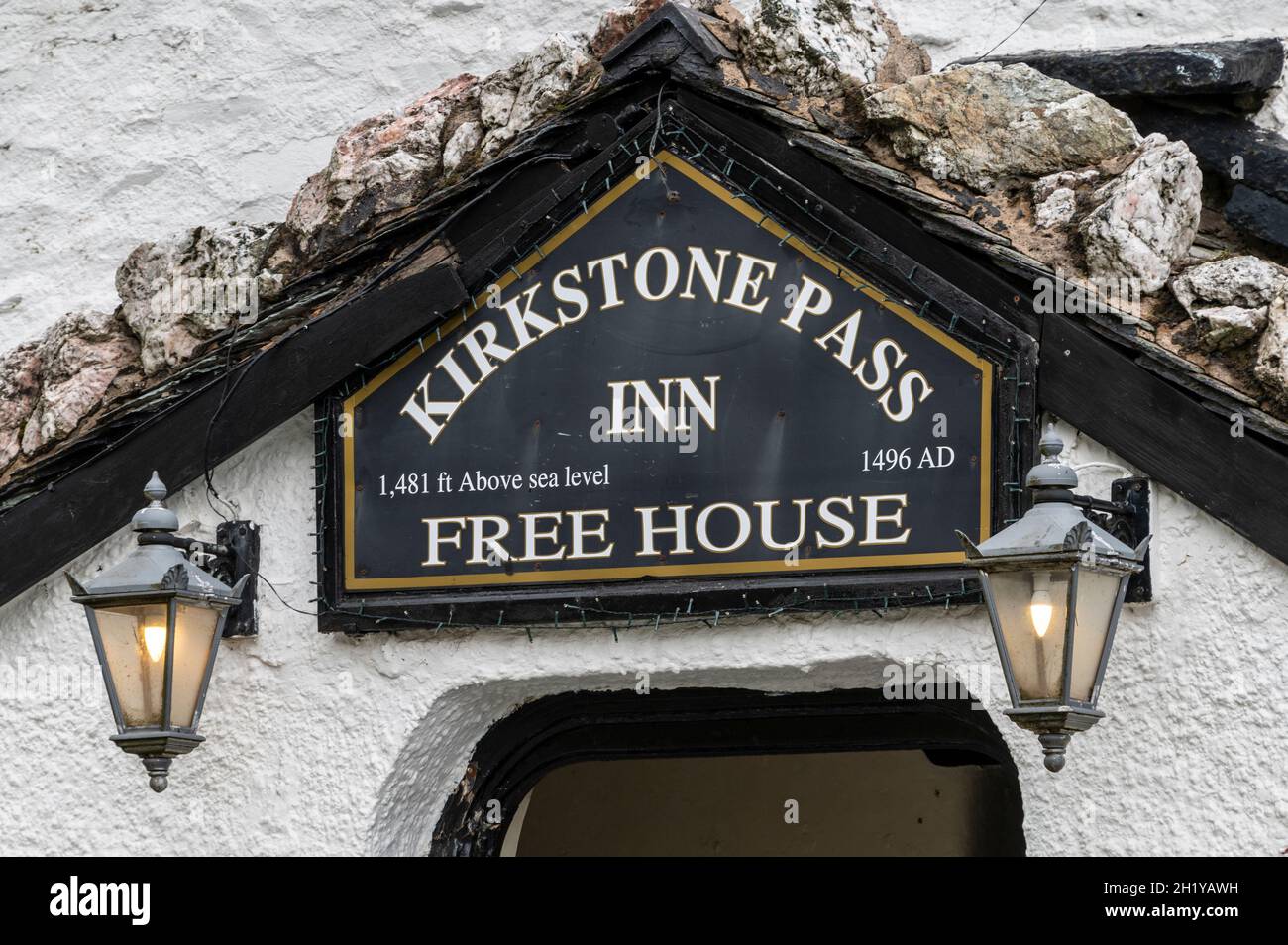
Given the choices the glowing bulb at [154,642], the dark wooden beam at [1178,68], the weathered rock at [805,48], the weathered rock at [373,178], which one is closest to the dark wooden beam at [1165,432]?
the weathered rock at [805,48]

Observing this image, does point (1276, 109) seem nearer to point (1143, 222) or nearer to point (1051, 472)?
point (1143, 222)

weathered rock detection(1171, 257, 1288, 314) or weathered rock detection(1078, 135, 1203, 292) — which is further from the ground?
weathered rock detection(1078, 135, 1203, 292)

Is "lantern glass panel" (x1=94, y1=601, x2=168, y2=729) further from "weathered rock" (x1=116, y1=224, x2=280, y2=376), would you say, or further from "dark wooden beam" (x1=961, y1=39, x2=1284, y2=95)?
"dark wooden beam" (x1=961, y1=39, x2=1284, y2=95)

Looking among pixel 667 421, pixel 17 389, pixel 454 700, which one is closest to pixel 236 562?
pixel 454 700

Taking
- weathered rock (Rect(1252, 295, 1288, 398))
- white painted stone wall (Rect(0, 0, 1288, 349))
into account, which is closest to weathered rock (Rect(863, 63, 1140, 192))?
weathered rock (Rect(1252, 295, 1288, 398))

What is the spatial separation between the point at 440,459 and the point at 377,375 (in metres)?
0.29

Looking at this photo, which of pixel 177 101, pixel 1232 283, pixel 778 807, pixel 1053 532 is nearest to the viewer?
pixel 1053 532

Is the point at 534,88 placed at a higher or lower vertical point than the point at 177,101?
lower

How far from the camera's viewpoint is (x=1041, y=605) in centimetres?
372

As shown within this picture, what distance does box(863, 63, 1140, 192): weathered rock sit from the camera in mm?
4418

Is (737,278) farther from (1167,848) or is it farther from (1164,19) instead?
(1164,19)

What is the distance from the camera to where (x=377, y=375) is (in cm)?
465

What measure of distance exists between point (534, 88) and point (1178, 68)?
75.9 inches

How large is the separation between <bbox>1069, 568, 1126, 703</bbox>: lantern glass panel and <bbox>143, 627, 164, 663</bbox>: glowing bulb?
2113 mm
